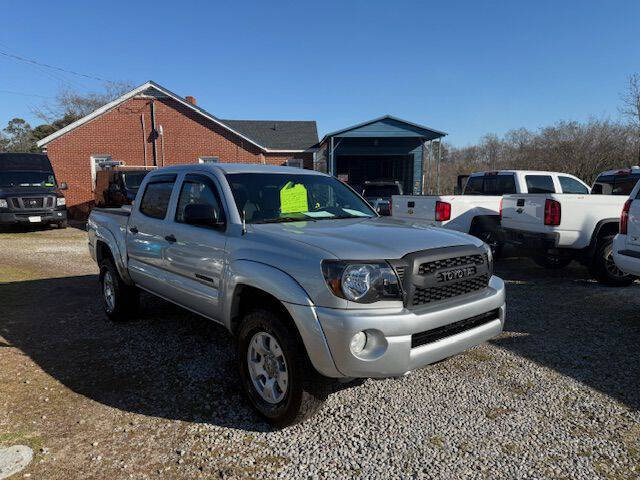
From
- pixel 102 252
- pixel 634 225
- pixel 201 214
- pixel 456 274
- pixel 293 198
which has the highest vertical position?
pixel 293 198

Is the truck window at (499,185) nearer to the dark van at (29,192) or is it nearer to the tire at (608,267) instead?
the tire at (608,267)

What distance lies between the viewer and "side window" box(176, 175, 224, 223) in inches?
149

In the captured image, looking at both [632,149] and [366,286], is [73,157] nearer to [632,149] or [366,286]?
[366,286]

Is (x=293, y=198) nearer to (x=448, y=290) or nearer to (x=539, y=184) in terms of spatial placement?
(x=448, y=290)

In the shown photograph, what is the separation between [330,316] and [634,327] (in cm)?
435

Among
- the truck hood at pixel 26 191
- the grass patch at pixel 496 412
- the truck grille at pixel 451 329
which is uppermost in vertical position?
the truck hood at pixel 26 191

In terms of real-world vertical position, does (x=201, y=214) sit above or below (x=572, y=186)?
below

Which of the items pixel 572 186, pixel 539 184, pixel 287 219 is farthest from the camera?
pixel 572 186

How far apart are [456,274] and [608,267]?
17.1ft

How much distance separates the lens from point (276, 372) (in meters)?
3.10

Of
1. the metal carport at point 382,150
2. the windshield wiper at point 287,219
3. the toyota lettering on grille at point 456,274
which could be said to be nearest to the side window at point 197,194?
the windshield wiper at point 287,219

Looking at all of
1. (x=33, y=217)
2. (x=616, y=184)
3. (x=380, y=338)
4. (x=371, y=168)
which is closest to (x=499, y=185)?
(x=616, y=184)

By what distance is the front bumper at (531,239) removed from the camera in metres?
6.83

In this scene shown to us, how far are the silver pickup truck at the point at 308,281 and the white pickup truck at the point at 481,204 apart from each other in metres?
4.01
